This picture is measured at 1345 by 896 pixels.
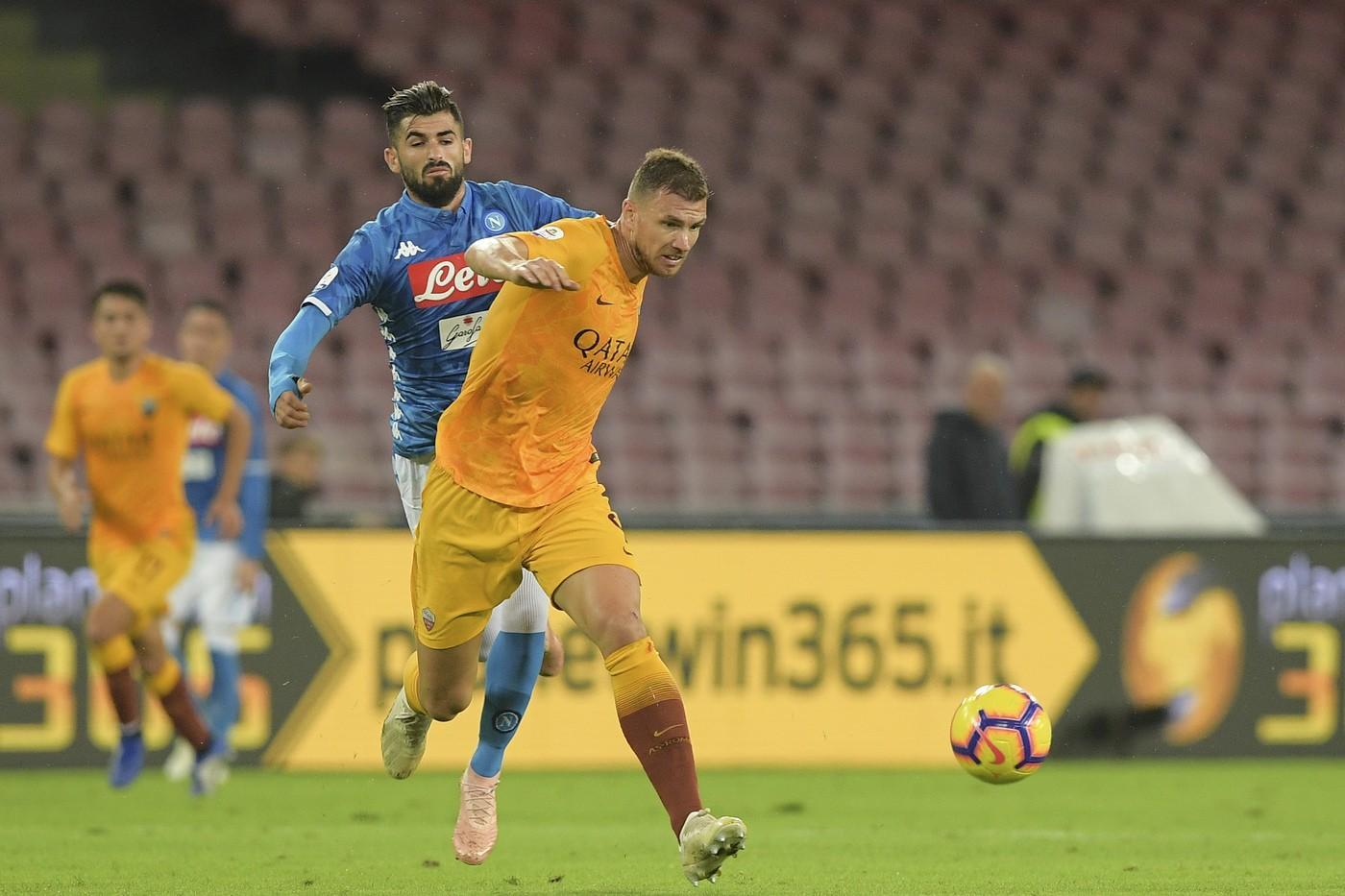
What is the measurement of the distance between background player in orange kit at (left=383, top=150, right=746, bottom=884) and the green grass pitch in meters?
0.88

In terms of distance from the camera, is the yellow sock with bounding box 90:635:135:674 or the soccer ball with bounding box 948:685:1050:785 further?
the yellow sock with bounding box 90:635:135:674

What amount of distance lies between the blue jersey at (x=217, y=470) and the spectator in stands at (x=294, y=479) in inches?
44.0

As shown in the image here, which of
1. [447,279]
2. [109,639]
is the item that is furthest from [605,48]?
[447,279]

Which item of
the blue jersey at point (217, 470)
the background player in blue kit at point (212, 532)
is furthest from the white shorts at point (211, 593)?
the blue jersey at point (217, 470)

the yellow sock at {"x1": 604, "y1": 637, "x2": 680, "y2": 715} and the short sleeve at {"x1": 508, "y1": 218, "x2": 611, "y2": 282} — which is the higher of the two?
the short sleeve at {"x1": 508, "y1": 218, "x2": 611, "y2": 282}

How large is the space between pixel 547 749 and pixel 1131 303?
26.2 ft

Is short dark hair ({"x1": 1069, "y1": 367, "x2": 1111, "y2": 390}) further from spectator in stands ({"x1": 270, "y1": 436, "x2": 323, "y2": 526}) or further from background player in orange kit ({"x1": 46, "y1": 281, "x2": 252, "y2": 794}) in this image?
background player in orange kit ({"x1": 46, "y1": 281, "x2": 252, "y2": 794})

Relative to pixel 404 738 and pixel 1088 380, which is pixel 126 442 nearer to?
pixel 404 738

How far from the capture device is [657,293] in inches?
589

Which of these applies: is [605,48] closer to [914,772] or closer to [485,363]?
[914,772]

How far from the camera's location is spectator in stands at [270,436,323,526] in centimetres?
1116

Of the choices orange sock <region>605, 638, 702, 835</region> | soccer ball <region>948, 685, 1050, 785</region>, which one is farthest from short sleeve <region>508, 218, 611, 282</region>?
soccer ball <region>948, 685, 1050, 785</region>

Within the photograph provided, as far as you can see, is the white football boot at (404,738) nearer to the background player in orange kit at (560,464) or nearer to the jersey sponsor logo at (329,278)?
the background player in orange kit at (560,464)

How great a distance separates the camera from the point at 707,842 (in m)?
4.94
